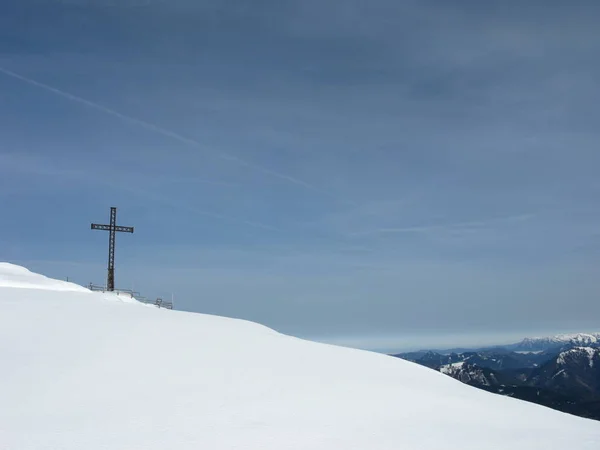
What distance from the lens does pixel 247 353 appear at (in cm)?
2820

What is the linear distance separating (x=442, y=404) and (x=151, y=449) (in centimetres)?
1329

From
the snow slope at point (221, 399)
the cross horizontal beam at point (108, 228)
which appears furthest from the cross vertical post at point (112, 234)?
the snow slope at point (221, 399)

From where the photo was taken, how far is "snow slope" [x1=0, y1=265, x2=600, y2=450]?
1517 centimetres

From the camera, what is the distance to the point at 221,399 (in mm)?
19188

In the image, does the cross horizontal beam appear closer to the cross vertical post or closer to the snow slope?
the cross vertical post

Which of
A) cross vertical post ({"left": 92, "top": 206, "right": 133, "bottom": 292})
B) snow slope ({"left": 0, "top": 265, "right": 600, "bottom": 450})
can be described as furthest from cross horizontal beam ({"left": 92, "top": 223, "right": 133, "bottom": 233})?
snow slope ({"left": 0, "top": 265, "right": 600, "bottom": 450})

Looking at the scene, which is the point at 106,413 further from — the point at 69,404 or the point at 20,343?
the point at 20,343

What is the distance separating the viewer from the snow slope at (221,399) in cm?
1517

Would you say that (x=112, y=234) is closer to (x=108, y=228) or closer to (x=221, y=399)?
(x=108, y=228)

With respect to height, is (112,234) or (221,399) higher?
(112,234)

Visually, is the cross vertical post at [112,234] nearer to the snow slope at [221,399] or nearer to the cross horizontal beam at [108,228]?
the cross horizontal beam at [108,228]

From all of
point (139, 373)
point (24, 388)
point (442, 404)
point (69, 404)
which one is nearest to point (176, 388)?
point (139, 373)

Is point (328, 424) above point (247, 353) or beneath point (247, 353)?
beneath

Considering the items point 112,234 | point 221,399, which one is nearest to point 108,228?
point 112,234
